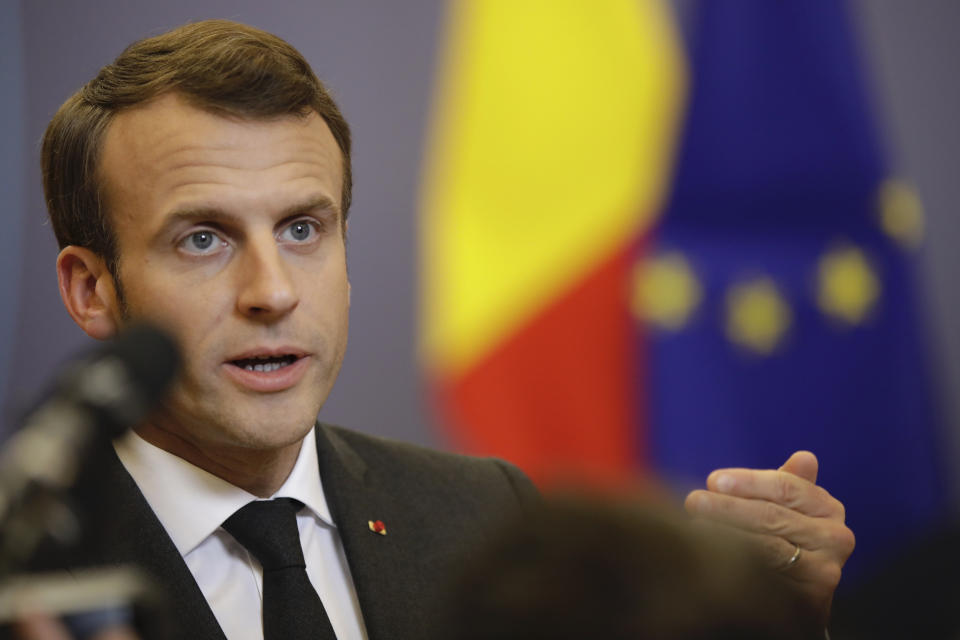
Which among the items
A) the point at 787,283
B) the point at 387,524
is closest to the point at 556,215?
the point at 787,283

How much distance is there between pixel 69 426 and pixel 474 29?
7.35ft

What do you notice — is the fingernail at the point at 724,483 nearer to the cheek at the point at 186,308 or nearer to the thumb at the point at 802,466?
the thumb at the point at 802,466

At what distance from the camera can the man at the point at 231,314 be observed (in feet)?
4.51

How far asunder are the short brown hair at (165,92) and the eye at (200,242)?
0.13m

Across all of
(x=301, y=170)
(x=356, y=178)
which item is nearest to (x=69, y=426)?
(x=301, y=170)

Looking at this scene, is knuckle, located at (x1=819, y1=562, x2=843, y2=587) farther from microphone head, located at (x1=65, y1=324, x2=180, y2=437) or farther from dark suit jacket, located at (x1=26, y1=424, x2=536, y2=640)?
microphone head, located at (x1=65, y1=324, x2=180, y2=437)

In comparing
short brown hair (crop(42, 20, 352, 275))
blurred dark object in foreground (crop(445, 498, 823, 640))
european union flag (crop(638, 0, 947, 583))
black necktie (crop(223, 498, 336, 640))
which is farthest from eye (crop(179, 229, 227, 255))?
european union flag (crop(638, 0, 947, 583))

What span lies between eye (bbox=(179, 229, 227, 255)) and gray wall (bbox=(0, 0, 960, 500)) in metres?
0.79

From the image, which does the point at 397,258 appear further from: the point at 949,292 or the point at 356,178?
the point at 949,292

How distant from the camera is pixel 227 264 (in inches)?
55.4

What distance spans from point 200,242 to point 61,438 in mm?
788

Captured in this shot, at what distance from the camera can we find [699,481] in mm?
2725

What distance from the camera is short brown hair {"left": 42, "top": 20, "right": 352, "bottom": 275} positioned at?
1.45 m

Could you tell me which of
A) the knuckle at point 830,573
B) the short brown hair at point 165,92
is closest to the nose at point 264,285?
the short brown hair at point 165,92
